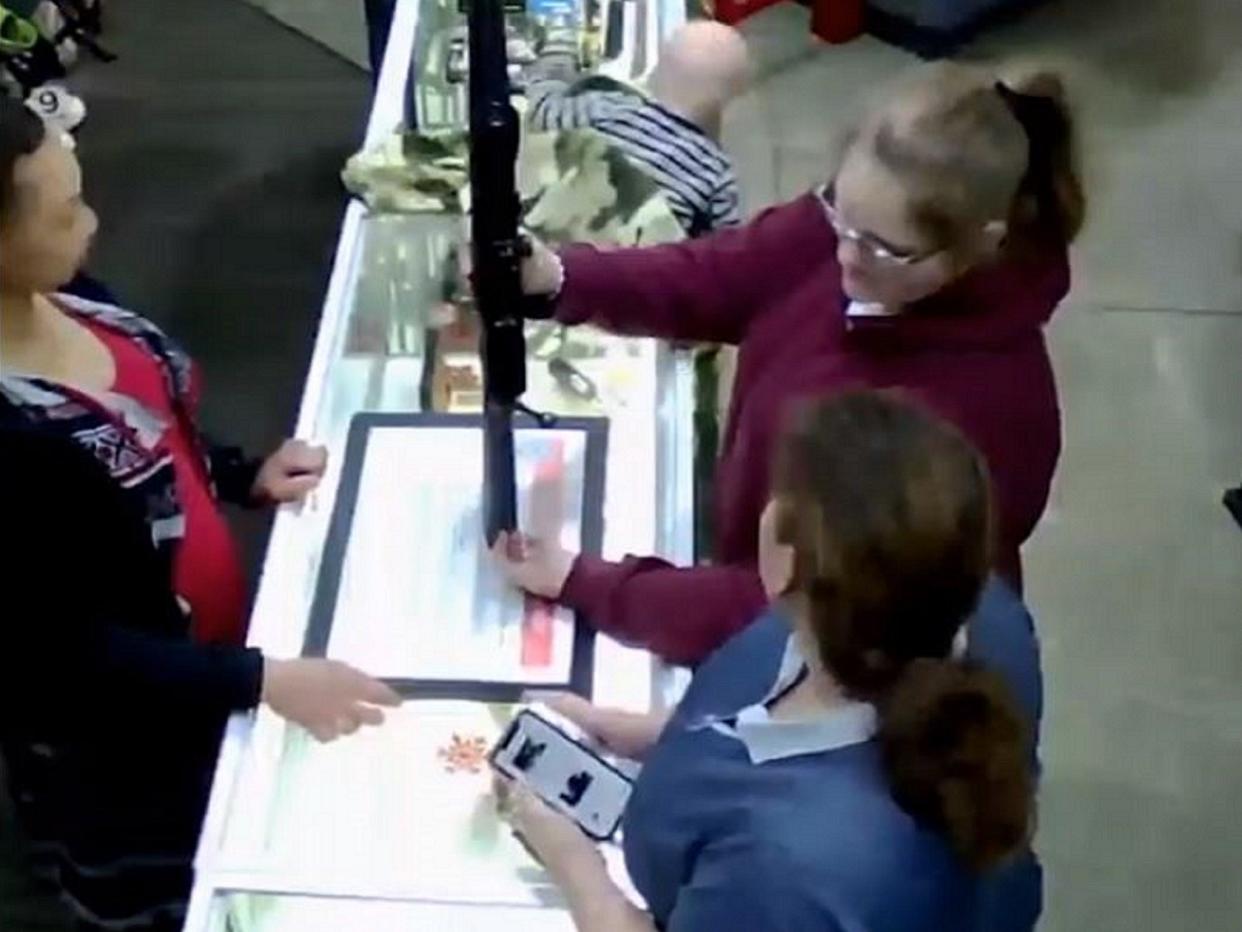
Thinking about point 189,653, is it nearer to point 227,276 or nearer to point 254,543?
point 254,543

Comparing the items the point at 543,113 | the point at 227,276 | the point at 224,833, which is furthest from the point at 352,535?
the point at 227,276

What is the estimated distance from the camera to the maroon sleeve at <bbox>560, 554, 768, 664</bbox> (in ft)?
6.13

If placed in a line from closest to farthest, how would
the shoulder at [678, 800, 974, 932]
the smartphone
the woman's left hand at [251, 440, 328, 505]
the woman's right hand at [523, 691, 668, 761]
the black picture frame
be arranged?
1. the shoulder at [678, 800, 974, 932]
2. the smartphone
3. the woman's right hand at [523, 691, 668, 761]
4. the black picture frame
5. the woman's left hand at [251, 440, 328, 505]

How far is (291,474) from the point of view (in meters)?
2.18

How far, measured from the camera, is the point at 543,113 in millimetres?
2672

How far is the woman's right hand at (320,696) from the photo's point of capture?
1.91 metres

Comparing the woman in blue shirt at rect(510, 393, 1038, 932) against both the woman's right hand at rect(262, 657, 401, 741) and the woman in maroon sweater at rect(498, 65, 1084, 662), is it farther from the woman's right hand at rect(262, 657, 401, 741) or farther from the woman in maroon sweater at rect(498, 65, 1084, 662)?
the woman's right hand at rect(262, 657, 401, 741)

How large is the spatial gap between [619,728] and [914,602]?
1.84 ft

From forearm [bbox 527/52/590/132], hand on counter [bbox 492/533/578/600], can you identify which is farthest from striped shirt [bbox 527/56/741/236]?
hand on counter [bbox 492/533/578/600]

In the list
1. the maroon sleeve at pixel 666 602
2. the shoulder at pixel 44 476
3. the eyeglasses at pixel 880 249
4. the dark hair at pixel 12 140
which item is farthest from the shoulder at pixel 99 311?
the eyeglasses at pixel 880 249

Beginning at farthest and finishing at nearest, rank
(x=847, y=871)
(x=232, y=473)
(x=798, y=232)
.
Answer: (x=232, y=473)
(x=798, y=232)
(x=847, y=871)

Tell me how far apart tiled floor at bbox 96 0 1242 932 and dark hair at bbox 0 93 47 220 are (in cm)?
Answer: 151

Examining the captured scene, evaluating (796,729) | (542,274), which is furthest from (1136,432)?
(796,729)

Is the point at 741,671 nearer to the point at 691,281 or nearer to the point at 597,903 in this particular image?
the point at 597,903
